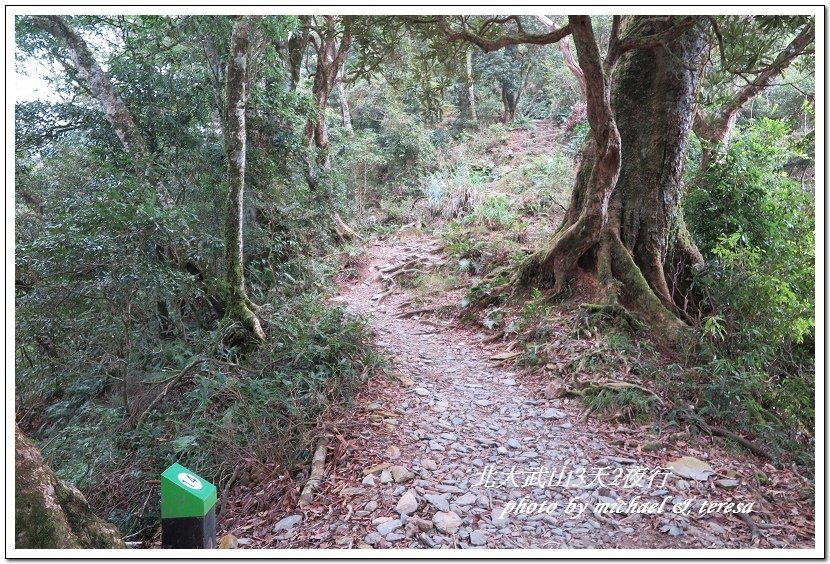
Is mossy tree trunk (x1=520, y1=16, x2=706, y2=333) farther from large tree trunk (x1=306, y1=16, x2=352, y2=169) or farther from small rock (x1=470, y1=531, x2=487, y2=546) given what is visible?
large tree trunk (x1=306, y1=16, x2=352, y2=169)

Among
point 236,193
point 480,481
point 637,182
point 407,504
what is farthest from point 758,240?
point 236,193

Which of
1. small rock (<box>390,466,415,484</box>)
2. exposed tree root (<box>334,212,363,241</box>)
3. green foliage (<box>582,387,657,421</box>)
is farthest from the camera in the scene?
exposed tree root (<box>334,212,363,241</box>)

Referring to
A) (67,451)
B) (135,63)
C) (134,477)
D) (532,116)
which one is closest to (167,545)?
(134,477)

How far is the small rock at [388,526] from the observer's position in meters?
2.35

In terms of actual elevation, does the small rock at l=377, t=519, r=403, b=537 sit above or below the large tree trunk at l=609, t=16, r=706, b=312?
below

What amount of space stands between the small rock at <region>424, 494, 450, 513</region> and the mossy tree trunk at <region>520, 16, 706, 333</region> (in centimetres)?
→ 313

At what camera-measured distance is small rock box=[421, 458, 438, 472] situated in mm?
2893

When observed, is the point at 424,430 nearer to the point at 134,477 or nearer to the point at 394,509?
the point at 394,509

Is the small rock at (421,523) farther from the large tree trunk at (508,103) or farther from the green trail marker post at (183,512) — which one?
the large tree trunk at (508,103)

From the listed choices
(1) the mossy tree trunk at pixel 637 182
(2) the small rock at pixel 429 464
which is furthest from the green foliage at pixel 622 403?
(2) the small rock at pixel 429 464

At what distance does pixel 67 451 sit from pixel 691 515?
4200mm

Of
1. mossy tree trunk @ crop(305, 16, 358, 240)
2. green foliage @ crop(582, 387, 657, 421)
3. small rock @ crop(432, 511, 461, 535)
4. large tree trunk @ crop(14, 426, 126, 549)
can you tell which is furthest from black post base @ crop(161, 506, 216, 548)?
mossy tree trunk @ crop(305, 16, 358, 240)

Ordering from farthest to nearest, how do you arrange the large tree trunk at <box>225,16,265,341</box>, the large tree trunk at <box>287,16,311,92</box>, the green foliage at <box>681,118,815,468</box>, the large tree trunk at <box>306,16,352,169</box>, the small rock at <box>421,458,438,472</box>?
the large tree trunk at <box>306,16,352,169</box>
the large tree trunk at <box>287,16,311,92</box>
the large tree trunk at <box>225,16,265,341</box>
the green foliage at <box>681,118,815,468</box>
the small rock at <box>421,458,438,472</box>

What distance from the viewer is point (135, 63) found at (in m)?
5.45
